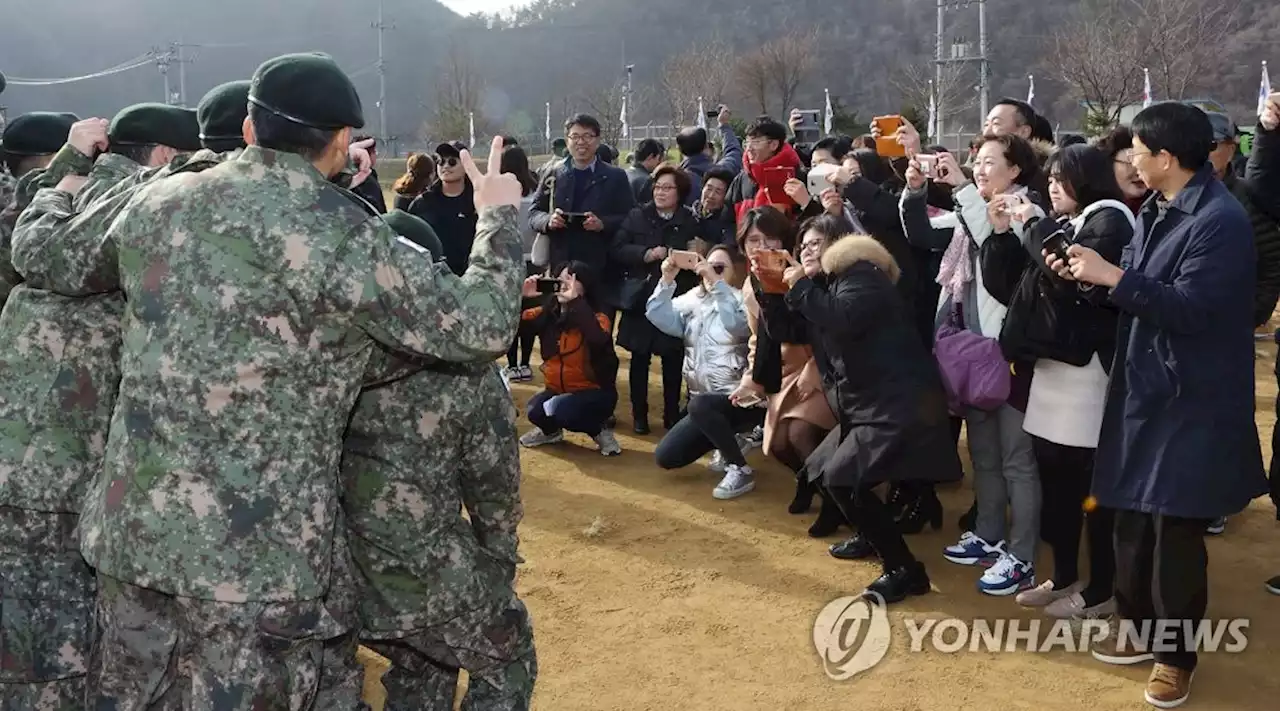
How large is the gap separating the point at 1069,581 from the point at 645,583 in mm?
1834

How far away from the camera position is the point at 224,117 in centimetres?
299

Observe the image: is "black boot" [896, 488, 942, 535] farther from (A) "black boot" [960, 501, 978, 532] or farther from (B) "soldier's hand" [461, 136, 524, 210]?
(B) "soldier's hand" [461, 136, 524, 210]

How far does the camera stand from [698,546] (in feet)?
17.6

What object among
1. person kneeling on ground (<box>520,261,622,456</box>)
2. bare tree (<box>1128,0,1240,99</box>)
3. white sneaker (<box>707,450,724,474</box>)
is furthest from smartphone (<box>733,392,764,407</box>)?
bare tree (<box>1128,0,1240,99</box>)

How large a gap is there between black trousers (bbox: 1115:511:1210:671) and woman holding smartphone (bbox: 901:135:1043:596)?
31.3 inches

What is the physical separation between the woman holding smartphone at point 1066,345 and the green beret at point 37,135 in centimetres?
373

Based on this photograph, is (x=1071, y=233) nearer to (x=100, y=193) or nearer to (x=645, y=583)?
(x=645, y=583)

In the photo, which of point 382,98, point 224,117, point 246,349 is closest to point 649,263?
point 224,117

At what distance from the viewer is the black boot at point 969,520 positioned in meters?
5.22

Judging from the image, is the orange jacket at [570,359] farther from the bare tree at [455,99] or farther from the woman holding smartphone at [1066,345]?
the bare tree at [455,99]

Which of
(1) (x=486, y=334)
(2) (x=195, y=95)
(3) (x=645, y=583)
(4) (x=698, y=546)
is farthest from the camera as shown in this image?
(2) (x=195, y=95)

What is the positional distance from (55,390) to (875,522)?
311cm

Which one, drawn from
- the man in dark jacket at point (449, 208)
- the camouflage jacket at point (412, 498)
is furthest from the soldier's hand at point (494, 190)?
the man in dark jacket at point (449, 208)

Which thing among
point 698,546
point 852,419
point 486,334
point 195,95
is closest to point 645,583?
point 698,546
